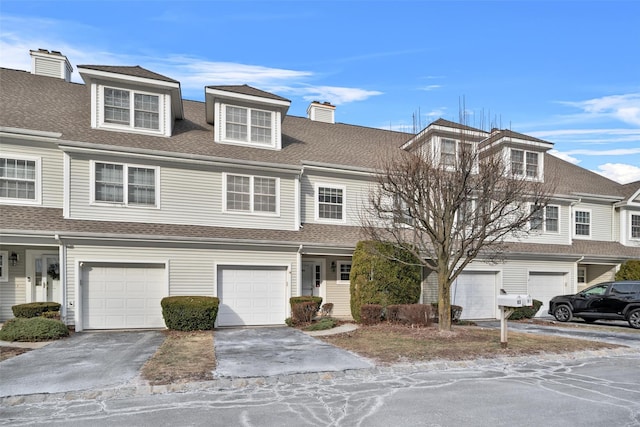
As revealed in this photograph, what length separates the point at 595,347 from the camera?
10.8 m

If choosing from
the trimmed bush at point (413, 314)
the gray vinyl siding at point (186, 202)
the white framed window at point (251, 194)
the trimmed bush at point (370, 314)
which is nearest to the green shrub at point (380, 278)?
the trimmed bush at point (370, 314)

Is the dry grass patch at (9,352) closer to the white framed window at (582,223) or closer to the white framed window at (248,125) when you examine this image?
the white framed window at (248,125)

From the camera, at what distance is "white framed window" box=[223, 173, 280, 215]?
1567cm

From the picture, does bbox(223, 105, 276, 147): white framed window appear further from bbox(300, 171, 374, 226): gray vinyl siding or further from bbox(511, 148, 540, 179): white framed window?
bbox(511, 148, 540, 179): white framed window

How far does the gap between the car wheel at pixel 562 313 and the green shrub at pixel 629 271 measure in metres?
5.00

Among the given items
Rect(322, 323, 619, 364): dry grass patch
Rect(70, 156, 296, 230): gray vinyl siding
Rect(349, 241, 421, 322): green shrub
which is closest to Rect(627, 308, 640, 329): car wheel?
Rect(322, 323, 619, 364): dry grass patch

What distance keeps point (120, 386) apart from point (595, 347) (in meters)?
11.0

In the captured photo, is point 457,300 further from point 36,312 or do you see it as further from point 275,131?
point 36,312

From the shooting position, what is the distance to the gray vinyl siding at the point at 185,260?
13039 mm

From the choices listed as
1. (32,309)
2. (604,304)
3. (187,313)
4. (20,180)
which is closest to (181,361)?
(187,313)

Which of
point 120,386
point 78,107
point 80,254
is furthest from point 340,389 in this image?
point 78,107

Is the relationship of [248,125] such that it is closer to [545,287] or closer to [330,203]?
[330,203]

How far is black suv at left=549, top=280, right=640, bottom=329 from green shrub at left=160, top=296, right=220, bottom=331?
14.0m

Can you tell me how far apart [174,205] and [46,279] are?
17.1 feet
